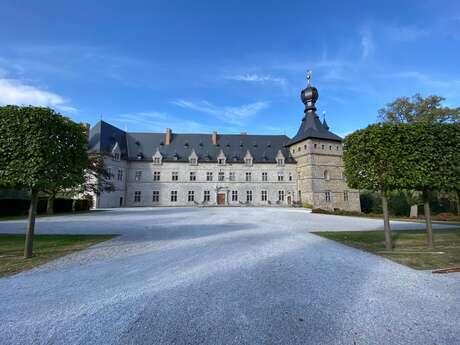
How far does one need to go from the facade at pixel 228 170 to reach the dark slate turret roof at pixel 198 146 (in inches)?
5.4

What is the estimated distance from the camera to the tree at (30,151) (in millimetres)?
5762

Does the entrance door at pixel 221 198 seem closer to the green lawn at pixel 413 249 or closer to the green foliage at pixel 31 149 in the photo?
the green lawn at pixel 413 249

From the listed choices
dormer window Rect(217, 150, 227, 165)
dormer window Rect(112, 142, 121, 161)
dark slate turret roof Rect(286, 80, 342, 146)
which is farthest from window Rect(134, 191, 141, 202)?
dark slate turret roof Rect(286, 80, 342, 146)

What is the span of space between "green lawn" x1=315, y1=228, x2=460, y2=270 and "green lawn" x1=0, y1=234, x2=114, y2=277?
8.51 meters

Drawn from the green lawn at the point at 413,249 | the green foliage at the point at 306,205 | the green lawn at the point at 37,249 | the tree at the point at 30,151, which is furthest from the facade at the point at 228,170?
the tree at the point at 30,151

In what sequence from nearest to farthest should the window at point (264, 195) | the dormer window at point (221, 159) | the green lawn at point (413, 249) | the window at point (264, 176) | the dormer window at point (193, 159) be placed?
the green lawn at point (413, 249) → the dormer window at point (193, 159) → the window at point (264, 195) → the dormer window at point (221, 159) → the window at point (264, 176)

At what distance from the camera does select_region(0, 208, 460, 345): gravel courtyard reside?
2.58 metres

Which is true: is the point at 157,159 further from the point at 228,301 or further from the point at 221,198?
the point at 228,301

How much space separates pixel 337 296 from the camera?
142 inches

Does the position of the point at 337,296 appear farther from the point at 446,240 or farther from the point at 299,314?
the point at 446,240

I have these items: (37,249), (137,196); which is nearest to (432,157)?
(37,249)

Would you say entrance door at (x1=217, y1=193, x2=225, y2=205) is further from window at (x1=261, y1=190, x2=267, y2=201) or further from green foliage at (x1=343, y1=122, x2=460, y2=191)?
green foliage at (x1=343, y1=122, x2=460, y2=191)

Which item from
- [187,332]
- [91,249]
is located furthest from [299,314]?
[91,249]

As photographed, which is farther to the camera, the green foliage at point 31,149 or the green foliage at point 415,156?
the green foliage at point 415,156
